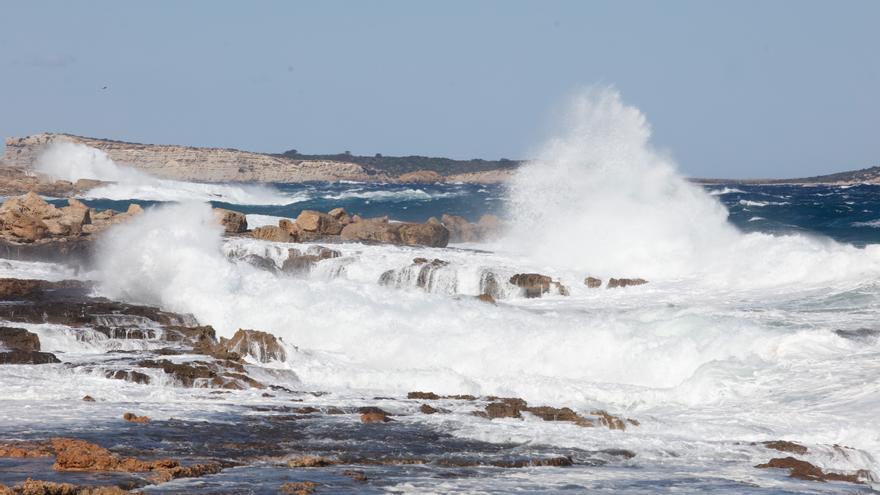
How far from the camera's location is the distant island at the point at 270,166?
13738 centimetres

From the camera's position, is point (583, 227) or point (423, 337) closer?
point (423, 337)

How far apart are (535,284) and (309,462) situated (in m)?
18.9

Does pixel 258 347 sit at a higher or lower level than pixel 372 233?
lower

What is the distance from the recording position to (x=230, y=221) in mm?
38969

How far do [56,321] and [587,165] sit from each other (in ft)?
80.4

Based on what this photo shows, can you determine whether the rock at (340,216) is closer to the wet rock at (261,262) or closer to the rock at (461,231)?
the rock at (461,231)

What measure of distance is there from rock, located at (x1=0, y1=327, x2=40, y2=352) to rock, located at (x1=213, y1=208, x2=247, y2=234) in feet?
57.9

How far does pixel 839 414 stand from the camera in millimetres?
16766

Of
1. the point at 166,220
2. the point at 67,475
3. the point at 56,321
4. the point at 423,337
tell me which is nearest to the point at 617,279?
the point at 423,337

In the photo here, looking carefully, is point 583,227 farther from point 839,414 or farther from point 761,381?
point 839,414

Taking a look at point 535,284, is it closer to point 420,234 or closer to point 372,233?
point 420,234

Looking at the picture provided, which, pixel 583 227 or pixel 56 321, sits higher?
pixel 583 227

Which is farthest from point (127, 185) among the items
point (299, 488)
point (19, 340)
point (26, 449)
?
point (299, 488)

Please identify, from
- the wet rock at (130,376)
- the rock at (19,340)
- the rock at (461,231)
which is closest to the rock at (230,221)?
the rock at (461,231)
